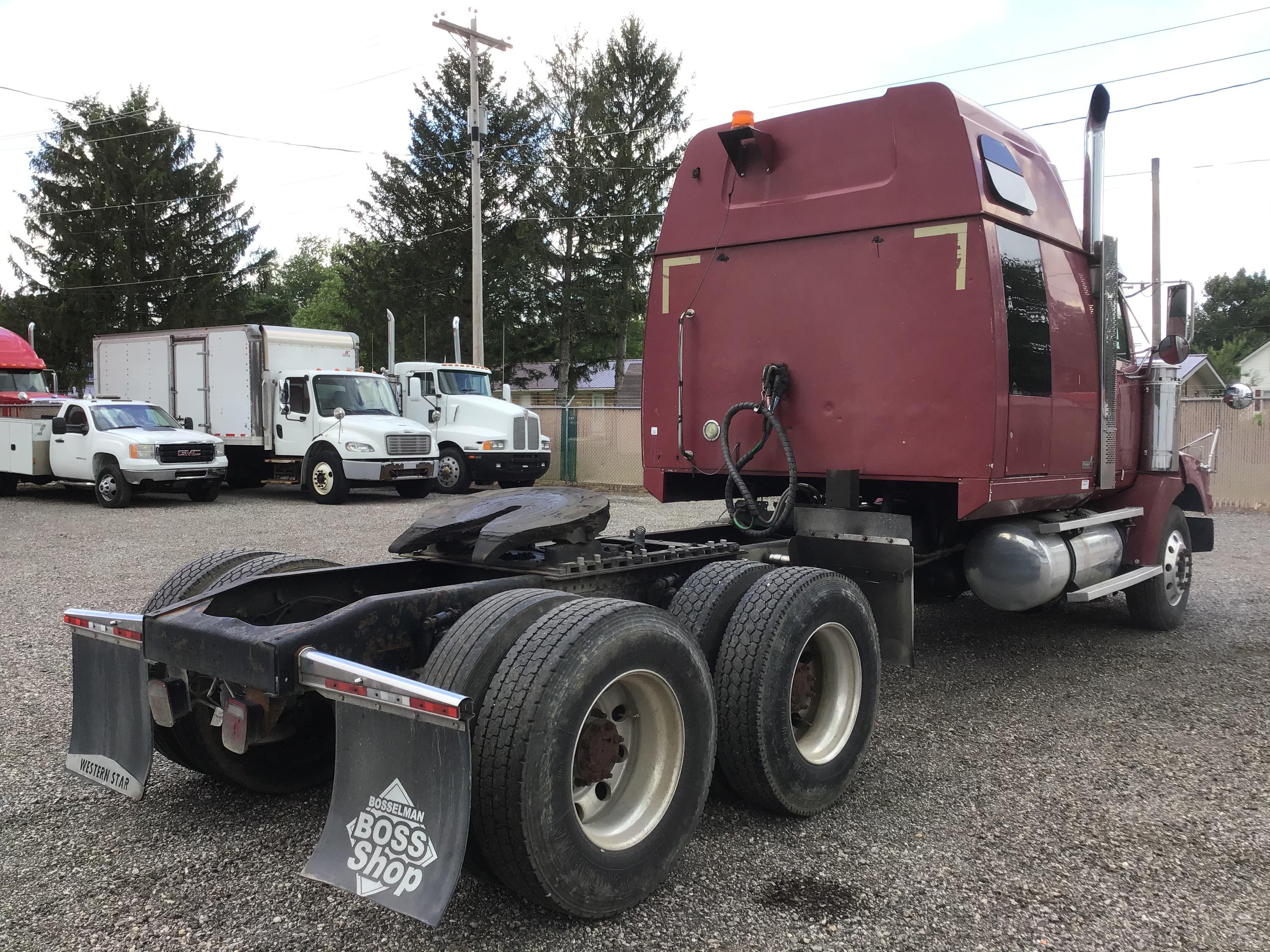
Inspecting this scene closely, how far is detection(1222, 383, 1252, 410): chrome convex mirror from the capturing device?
24.1 feet

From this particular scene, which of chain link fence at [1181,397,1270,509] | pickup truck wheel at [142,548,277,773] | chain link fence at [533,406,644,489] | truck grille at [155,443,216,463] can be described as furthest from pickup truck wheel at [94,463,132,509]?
chain link fence at [1181,397,1270,509]

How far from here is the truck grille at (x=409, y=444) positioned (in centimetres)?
1734

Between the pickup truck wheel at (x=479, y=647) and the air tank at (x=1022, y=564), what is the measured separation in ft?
11.1

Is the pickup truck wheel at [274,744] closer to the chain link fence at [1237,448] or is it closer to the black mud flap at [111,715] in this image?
the black mud flap at [111,715]

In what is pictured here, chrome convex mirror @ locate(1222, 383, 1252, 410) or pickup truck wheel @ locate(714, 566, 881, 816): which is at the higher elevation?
chrome convex mirror @ locate(1222, 383, 1252, 410)

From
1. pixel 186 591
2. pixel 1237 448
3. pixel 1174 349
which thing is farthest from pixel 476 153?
pixel 186 591

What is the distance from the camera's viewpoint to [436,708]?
8.16ft

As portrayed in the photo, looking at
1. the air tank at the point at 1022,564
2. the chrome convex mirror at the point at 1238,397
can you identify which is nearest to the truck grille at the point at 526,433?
the chrome convex mirror at the point at 1238,397

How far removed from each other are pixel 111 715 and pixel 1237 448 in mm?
18018

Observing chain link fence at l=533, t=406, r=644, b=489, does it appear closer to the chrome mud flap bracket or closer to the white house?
the chrome mud flap bracket

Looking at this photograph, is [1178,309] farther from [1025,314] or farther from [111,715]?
[111,715]

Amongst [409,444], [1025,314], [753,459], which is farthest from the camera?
[409,444]

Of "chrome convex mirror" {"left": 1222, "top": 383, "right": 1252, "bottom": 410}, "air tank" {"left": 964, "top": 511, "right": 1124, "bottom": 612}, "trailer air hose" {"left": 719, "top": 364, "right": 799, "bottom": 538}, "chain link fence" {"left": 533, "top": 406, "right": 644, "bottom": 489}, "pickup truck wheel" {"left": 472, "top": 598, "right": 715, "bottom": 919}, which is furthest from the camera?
"chain link fence" {"left": 533, "top": 406, "right": 644, "bottom": 489}

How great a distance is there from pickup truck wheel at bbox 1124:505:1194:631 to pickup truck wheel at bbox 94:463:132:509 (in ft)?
50.6
